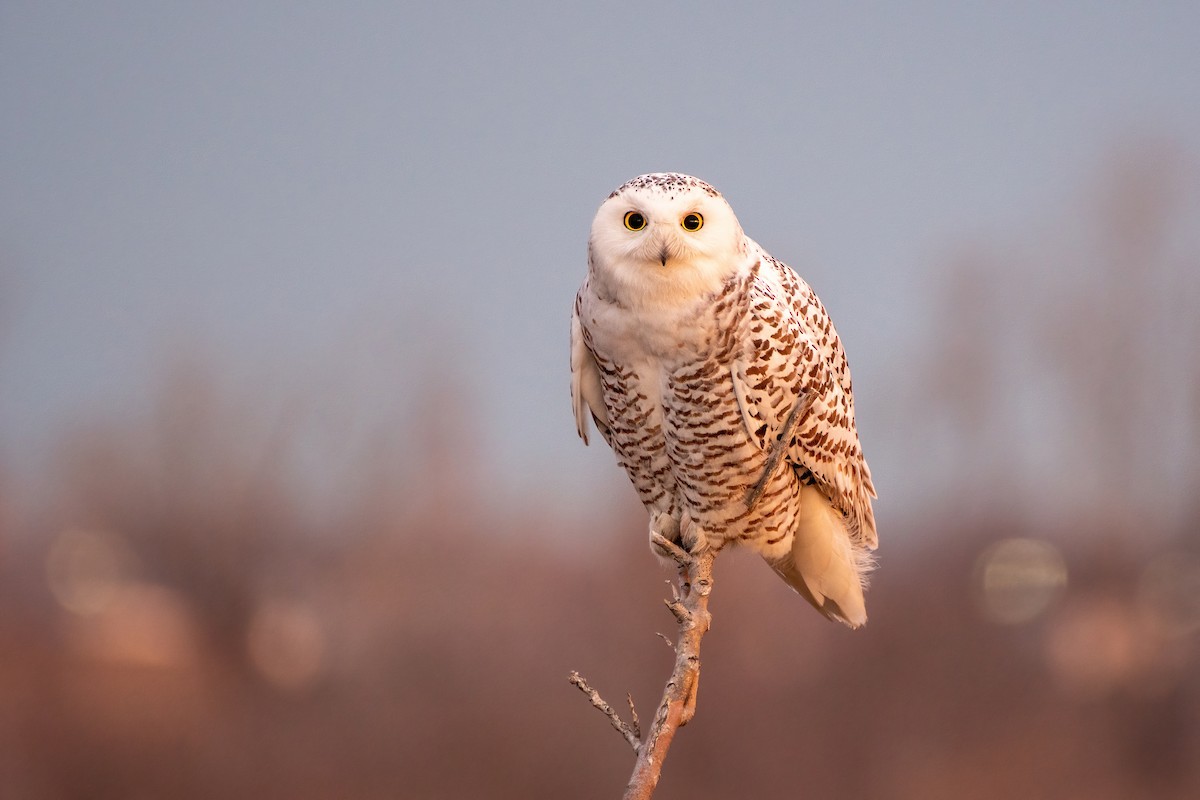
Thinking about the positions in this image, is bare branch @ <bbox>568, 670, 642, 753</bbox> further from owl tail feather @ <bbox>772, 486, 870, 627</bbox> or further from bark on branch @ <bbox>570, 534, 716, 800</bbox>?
owl tail feather @ <bbox>772, 486, 870, 627</bbox>

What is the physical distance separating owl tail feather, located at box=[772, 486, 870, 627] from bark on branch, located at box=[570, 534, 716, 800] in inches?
15.2

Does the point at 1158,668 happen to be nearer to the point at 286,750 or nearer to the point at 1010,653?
the point at 1010,653

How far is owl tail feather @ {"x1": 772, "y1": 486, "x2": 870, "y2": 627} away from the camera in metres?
2.32

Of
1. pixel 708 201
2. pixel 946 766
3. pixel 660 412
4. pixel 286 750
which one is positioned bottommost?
pixel 946 766

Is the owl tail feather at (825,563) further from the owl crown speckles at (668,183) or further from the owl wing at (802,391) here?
the owl crown speckles at (668,183)

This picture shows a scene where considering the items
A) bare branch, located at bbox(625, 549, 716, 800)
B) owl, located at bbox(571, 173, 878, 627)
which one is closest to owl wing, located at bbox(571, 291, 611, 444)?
owl, located at bbox(571, 173, 878, 627)

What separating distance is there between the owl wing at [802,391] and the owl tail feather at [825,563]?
4 centimetres

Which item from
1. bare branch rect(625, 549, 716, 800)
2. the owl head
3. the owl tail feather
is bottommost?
the owl tail feather

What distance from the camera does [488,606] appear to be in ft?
20.2

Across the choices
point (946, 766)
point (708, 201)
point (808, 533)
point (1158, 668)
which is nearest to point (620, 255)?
point (708, 201)

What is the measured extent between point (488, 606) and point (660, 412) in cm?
437

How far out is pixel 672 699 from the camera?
181 cm

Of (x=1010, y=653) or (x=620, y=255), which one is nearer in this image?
(x=620, y=255)

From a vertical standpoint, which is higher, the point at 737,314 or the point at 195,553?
the point at 737,314
